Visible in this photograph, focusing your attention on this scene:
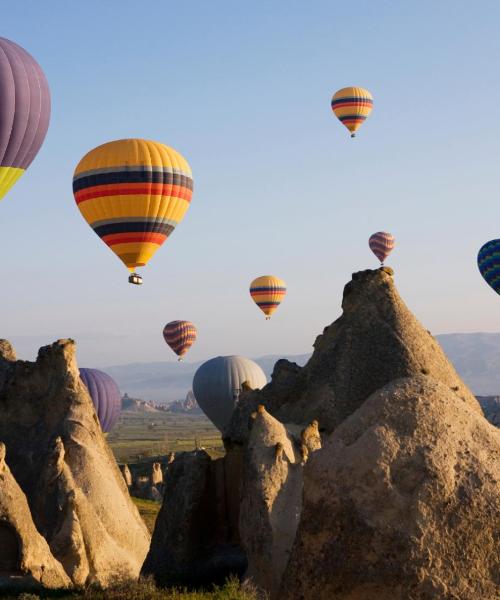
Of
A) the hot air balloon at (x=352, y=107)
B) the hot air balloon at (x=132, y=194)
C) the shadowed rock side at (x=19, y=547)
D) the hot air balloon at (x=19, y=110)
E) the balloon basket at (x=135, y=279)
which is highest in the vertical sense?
the hot air balloon at (x=352, y=107)

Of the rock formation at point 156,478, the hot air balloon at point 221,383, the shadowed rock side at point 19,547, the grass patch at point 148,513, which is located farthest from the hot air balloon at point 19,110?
the hot air balloon at point 221,383

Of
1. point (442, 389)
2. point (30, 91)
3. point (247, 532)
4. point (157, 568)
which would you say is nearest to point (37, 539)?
point (157, 568)

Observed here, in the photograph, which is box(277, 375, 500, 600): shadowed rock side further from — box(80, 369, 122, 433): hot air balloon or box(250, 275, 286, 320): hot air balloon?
box(250, 275, 286, 320): hot air balloon

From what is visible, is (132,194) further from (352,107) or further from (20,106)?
(352,107)

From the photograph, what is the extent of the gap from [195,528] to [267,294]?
8206 cm

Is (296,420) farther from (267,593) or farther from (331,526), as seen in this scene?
(331,526)

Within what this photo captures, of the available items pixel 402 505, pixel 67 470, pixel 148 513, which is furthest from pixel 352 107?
pixel 402 505

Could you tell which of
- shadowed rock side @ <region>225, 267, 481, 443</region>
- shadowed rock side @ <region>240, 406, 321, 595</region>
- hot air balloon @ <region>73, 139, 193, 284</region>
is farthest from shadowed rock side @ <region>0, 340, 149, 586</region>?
hot air balloon @ <region>73, 139, 193, 284</region>

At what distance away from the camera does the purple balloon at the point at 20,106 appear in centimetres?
4822

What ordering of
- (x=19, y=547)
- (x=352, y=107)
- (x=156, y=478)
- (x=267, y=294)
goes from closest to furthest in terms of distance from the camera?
1. (x=19, y=547)
2. (x=156, y=478)
3. (x=352, y=107)
4. (x=267, y=294)

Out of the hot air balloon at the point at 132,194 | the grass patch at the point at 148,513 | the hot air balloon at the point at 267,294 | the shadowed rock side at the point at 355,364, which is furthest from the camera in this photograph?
the hot air balloon at the point at 267,294

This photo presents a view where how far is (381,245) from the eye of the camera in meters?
113

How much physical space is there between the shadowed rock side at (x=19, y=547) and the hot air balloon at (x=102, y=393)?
5099 cm

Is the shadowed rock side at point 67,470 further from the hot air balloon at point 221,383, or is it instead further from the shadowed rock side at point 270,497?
the hot air balloon at point 221,383
